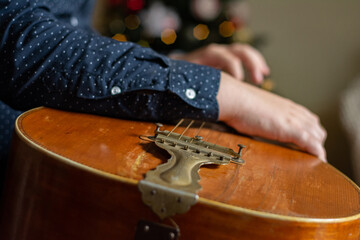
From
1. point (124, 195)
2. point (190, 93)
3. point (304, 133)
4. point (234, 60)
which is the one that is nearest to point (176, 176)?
point (124, 195)

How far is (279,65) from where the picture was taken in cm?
268

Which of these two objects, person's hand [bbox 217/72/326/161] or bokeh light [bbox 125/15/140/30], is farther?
bokeh light [bbox 125/15/140/30]

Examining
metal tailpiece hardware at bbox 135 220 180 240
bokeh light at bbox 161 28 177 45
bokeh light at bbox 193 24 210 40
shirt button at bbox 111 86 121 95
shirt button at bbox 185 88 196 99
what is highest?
shirt button at bbox 185 88 196 99

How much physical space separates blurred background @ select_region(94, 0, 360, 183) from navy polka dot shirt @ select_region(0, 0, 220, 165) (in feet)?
4.93


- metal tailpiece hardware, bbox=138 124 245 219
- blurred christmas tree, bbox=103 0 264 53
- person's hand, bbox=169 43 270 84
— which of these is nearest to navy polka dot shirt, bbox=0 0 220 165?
metal tailpiece hardware, bbox=138 124 245 219

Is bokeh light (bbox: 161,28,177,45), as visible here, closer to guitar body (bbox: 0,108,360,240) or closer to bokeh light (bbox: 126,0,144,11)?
bokeh light (bbox: 126,0,144,11)

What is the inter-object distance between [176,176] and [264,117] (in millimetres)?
310

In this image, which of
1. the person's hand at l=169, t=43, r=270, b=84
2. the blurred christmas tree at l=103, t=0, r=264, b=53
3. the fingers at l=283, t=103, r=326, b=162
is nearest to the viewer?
the fingers at l=283, t=103, r=326, b=162

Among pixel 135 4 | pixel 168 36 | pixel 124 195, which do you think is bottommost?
pixel 168 36

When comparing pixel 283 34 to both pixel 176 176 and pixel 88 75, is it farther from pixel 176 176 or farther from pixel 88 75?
pixel 176 176

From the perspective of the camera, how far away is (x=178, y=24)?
220 centimetres

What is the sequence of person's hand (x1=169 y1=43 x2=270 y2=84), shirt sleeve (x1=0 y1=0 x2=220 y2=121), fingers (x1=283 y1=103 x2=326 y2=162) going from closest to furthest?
shirt sleeve (x1=0 y1=0 x2=220 y2=121) → fingers (x1=283 y1=103 x2=326 y2=162) → person's hand (x1=169 y1=43 x2=270 y2=84)

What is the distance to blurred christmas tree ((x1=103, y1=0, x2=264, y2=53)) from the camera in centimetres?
214

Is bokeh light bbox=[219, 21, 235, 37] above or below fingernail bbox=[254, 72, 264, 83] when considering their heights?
below
